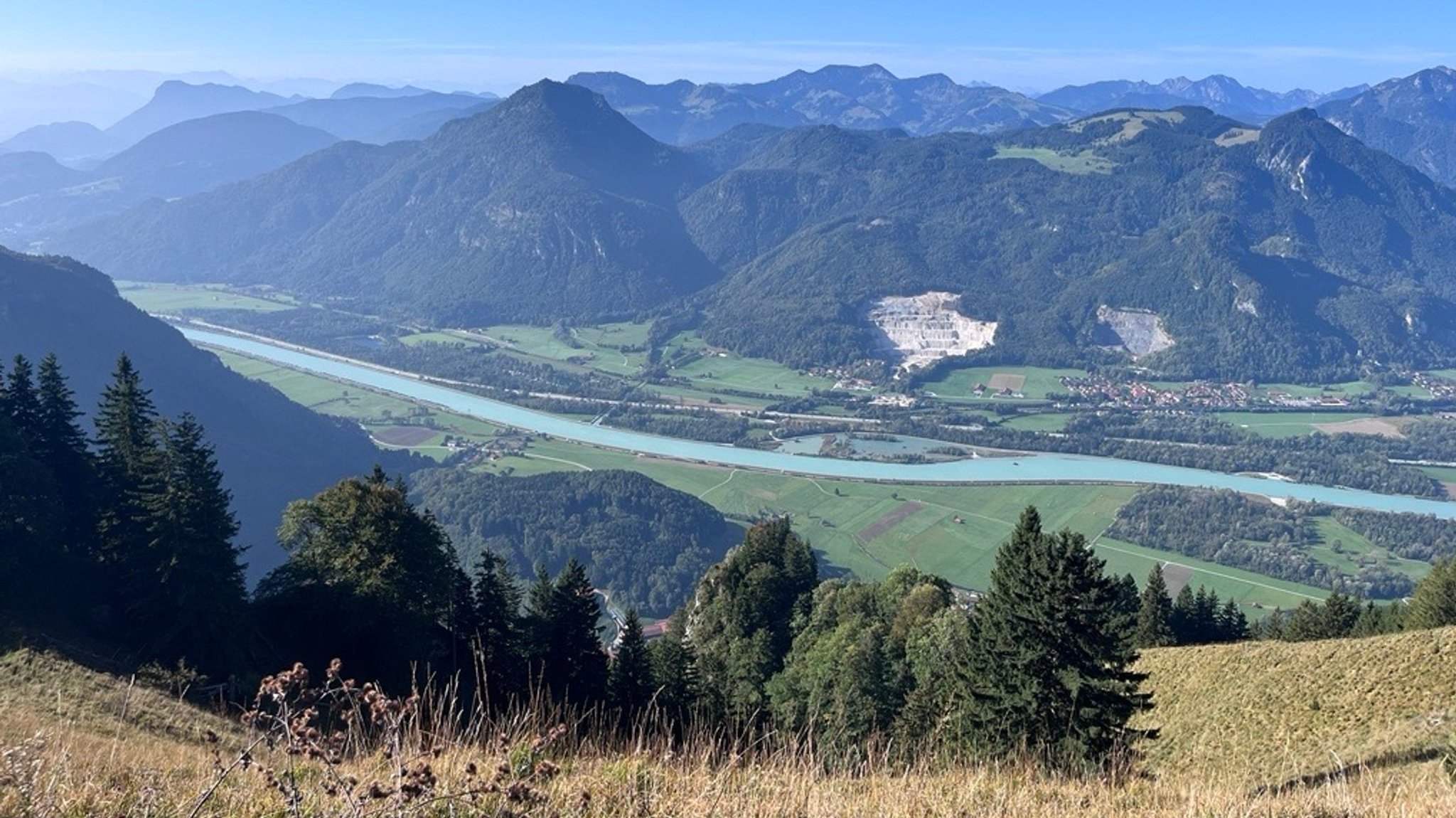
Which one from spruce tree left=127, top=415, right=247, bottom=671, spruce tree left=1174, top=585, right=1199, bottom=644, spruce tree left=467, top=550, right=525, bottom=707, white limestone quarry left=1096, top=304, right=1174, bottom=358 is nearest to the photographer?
spruce tree left=127, top=415, right=247, bottom=671

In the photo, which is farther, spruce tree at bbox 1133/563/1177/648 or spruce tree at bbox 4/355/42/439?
spruce tree at bbox 1133/563/1177/648

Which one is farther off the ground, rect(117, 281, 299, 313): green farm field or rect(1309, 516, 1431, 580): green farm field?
rect(117, 281, 299, 313): green farm field

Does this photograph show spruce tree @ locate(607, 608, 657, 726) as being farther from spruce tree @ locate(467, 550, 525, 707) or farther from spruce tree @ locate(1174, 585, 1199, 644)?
spruce tree @ locate(1174, 585, 1199, 644)

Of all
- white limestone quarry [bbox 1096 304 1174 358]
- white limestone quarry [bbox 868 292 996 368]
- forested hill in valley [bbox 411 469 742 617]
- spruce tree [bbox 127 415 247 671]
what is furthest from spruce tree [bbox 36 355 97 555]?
white limestone quarry [bbox 1096 304 1174 358]

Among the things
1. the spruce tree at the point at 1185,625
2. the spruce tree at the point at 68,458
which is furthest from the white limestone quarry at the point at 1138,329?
the spruce tree at the point at 68,458

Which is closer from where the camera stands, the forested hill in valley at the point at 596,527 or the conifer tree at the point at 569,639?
the conifer tree at the point at 569,639

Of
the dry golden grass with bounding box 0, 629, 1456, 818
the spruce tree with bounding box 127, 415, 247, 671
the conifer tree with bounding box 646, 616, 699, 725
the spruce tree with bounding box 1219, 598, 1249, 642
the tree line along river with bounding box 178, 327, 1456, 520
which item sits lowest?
the tree line along river with bounding box 178, 327, 1456, 520

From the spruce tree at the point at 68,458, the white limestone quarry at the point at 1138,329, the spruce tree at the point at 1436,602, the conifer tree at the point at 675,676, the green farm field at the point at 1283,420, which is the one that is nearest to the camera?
the spruce tree at the point at 68,458

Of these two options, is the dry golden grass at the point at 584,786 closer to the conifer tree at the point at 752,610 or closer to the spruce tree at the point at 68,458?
the spruce tree at the point at 68,458
